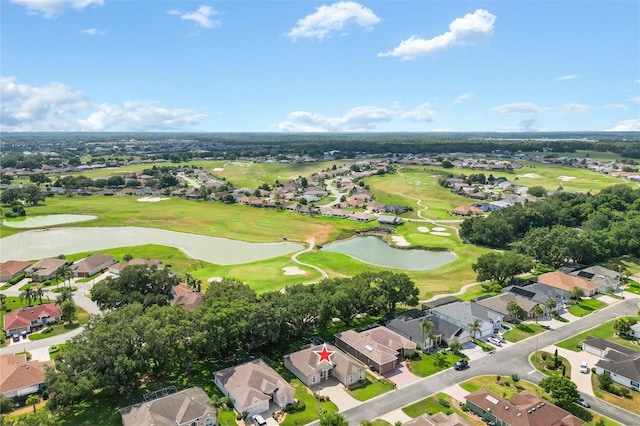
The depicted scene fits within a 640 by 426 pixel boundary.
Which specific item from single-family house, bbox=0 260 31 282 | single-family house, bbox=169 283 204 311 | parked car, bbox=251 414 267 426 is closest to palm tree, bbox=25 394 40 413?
single-family house, bbox=169 283 204 311

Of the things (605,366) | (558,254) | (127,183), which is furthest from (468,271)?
(127,183)

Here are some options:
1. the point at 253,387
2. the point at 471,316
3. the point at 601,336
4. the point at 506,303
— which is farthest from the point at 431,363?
the point at 601,336

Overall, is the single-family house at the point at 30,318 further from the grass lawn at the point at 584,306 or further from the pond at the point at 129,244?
the grass lawn at the point at 584,306

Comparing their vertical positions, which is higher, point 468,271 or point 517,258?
point 517,258

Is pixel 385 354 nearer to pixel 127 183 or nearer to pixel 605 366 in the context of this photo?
pixel 605 366

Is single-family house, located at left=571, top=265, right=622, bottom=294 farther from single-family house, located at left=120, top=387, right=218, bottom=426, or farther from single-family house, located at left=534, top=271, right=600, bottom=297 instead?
single-family house, located at left=120, top=387, right=218, bottom=426

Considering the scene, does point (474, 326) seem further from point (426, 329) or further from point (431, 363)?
point (431, 363)
